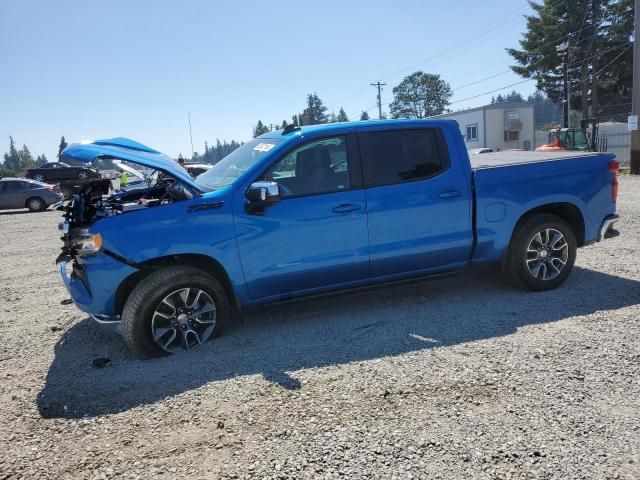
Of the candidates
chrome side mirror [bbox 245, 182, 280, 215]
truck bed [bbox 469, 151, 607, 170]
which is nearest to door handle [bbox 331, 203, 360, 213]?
chrome side mirror [bbox 245, 182, 280, 215]

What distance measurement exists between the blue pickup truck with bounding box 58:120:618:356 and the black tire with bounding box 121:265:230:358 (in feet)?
0.04

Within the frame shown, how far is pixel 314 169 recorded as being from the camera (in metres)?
4.75

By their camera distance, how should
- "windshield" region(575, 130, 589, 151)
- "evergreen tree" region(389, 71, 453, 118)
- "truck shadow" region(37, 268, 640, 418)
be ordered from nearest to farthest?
"truck shadow" region(37, 268, 640, 418)
"windshield" region(575, 130, 589, 151)
"evergreen tree" region(389, 71, 453, 118)

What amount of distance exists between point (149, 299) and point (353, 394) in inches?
74.6

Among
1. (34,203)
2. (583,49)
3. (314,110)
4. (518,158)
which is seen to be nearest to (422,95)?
(314,110)

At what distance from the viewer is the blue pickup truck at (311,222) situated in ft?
13.9

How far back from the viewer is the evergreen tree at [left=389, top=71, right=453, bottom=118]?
331 ft

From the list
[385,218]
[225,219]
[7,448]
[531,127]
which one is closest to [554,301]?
[385,218]

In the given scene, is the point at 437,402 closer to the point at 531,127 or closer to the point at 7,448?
the point at 7,448

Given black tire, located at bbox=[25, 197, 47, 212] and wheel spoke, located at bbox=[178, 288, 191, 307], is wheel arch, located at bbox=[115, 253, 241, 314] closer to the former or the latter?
wheel spoke, located at bbox=[178, 288, 191, 307]

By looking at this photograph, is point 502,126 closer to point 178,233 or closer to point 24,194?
point 24,194

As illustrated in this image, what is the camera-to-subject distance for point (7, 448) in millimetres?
3092

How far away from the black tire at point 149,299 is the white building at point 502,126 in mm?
40770

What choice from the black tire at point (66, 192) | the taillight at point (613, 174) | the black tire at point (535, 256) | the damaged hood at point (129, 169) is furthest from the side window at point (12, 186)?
the taillight at point (613, 174)
